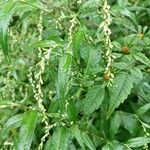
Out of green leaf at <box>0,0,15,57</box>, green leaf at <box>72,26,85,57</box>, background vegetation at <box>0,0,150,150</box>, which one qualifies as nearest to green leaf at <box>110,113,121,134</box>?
background vegetation at <box>0,0,150,150</box>

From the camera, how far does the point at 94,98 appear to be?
4.82 feet

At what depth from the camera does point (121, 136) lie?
1.92 metres

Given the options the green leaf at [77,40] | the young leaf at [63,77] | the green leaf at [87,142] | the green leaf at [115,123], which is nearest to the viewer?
the young leaf at [63,77]

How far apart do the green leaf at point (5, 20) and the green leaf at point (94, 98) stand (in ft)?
1.22

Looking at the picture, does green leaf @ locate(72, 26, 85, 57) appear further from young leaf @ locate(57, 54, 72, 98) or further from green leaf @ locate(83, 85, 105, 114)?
green leaf @ locate(83, 85, 105, 114)

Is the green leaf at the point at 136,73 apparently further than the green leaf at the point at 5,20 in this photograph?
Yes

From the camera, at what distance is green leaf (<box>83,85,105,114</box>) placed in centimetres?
146

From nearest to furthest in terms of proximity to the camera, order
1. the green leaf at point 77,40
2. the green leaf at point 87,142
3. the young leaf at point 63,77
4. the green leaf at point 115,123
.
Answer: the young leaf at point 63,77, the green leaf at point 77,40, the green leaf at point 87,142, the green leaf at point 115,123

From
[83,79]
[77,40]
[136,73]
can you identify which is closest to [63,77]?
[77,40]

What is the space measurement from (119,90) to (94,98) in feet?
0.36

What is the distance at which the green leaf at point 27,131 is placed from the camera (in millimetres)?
1223

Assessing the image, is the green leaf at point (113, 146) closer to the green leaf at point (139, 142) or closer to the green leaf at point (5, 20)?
the green leaf at point (139, 142)

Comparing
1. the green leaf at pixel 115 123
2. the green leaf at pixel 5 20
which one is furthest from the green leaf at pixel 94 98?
the green leaf at pixel 5 20

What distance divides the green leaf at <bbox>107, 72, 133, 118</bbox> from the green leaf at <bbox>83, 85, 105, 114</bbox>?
2.6 inches
